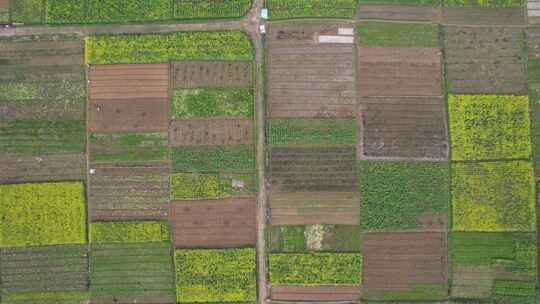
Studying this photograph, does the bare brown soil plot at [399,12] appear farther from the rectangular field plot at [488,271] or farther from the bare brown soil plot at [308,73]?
the rectangular field plot at [488,271]

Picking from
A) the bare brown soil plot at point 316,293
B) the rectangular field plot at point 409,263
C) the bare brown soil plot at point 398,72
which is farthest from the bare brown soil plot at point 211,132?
the rectangular field plot at point 409,263

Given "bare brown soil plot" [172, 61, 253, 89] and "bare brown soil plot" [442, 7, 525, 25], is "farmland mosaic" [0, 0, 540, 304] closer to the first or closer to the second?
"bare brown soil plot" [172, 61, 253, 89]

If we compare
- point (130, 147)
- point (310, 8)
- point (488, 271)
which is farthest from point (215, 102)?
point (488, 271)

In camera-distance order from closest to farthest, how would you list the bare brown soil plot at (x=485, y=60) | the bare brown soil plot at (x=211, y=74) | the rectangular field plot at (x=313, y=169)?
the rectangular field plot at (x=313, y=169), the bare brown soil plot at (x=211, y=74), the bare brown soil plot at (x=485, y=60)

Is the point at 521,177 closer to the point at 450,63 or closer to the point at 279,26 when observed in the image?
the point at 450,63

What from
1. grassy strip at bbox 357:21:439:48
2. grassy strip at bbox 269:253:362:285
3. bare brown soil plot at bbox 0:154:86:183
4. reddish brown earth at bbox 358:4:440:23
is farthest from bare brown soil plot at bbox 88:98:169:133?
reddish brown earth at bbox 358:4:440:23

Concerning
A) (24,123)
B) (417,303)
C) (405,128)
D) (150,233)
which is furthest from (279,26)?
(417,303)

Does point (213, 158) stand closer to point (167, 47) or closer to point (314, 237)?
point (167, 47)
